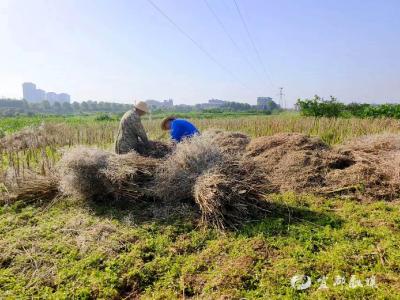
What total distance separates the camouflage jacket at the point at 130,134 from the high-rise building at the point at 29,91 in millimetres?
143766

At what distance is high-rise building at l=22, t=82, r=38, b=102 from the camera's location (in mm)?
131500

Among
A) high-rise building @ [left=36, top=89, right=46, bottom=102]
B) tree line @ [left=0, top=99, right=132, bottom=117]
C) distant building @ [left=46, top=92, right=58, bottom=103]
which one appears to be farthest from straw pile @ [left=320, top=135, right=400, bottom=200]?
distant building @ [left=46, top=92, right=58, bottom=103]

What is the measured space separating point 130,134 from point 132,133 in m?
0.04

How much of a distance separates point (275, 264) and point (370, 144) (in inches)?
171

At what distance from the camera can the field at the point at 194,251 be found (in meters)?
2.86

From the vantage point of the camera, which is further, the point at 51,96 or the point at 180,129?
the point at 51,96

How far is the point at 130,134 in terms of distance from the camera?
212 inches

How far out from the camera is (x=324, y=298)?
8.39ft

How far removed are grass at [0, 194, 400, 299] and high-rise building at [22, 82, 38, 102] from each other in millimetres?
145046

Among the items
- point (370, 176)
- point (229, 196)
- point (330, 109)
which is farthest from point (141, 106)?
point (330, 109)

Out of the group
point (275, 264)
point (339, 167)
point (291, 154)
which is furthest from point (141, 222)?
point (339, 167)

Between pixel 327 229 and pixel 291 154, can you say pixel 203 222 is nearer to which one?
pixel 327 229

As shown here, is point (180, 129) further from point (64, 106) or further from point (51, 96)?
point (51, 96)

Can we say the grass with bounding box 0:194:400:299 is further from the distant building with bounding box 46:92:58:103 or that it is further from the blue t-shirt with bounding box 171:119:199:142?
the distant building with bounding box 46:92:58:103
